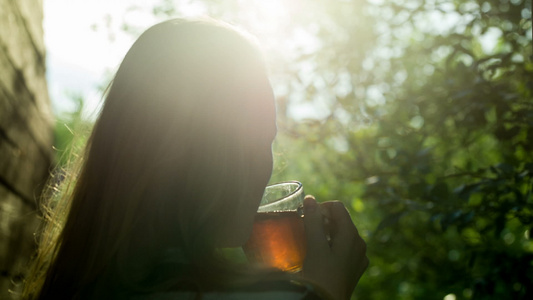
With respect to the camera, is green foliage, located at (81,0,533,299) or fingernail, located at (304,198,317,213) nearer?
fingernail, located at (304,198,317,213)

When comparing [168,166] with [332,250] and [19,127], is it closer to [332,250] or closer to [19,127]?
[332,250]

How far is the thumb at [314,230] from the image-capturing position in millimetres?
1499

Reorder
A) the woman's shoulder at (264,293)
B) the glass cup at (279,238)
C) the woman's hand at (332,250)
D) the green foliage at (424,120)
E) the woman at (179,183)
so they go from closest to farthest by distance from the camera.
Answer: the woman's shoulder at (264,293)
the woman at (179,183)
the woman's hand at (332,250)
the glass cup at (279,238)
the green foliage at (424,120)

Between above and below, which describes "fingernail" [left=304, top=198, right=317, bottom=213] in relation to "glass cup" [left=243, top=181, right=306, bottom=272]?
above

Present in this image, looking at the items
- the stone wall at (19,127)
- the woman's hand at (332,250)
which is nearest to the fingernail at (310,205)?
the woman's hand at (332,250)

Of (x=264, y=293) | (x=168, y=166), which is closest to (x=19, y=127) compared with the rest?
(x=168, y=166)

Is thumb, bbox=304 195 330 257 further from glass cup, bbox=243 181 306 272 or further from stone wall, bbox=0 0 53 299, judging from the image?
stone wall, bbox=0 0 53 299

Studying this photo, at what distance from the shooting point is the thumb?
150cm

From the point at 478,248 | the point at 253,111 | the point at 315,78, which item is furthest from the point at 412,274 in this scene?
the point at 253,111

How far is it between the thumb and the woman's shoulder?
292 mm

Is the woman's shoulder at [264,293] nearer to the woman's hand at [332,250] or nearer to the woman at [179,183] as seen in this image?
the woman at [179,183]

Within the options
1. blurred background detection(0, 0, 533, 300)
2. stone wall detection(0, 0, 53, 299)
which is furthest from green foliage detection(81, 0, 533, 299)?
stone wall detection(0, 0, 53, 299)

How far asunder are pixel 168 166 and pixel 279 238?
15.6 inches

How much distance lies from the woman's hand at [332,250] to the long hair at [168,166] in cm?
19
